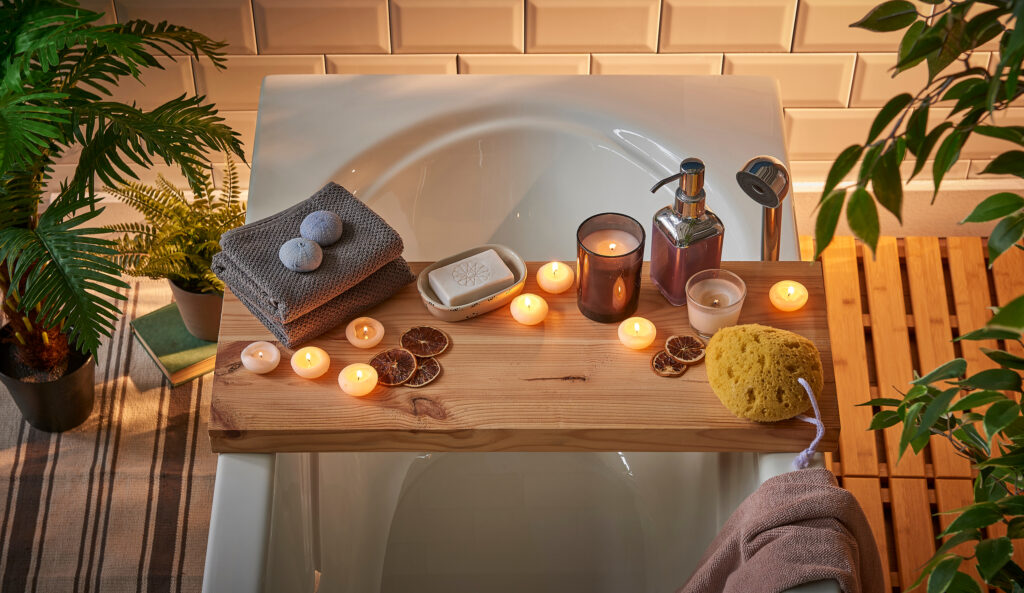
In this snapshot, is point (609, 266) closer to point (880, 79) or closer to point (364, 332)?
point (364, 332)

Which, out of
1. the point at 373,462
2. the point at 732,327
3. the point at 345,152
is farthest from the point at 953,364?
the point at 345,152

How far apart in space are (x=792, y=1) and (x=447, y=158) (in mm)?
982

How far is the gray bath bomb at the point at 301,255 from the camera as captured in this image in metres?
1.24

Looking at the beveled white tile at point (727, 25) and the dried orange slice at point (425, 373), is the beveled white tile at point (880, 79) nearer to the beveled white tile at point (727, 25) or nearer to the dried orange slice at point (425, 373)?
the beveled white tile at point (727, 25)

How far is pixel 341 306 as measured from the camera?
1284 millimetres

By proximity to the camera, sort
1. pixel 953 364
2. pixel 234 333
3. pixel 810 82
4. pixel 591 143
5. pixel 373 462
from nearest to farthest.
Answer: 1. pixel 953 364
2. pixel 234 333
3. pixel 373 462
4. pixel 591 143
5. pixel 810 82

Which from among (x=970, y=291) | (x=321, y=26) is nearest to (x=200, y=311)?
(x=321, y=26)

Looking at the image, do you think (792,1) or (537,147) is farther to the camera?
(792,1)

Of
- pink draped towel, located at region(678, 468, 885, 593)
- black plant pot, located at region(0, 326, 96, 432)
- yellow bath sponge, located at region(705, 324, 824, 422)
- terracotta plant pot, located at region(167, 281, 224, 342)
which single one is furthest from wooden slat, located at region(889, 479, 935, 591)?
black plant pot, located at region(0, 326, 96, 432)

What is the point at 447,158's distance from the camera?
1.91 m

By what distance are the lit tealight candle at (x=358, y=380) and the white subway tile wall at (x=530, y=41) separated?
4.21ft

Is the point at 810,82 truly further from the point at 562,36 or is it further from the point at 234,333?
the point at 234,333

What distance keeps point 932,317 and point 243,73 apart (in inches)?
73.3

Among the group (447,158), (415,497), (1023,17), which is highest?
(1023,17)
